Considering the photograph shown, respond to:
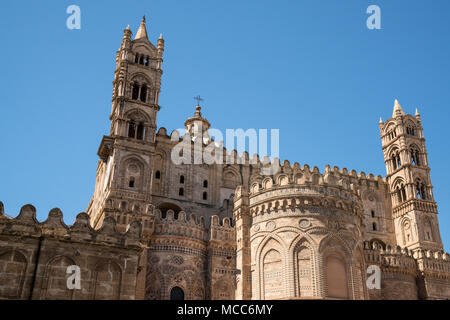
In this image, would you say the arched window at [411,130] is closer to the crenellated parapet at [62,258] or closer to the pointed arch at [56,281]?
the crenellated parapet at [62,258]

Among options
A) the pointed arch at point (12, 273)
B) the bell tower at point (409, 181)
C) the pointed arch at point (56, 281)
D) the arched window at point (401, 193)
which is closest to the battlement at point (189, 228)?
the pointed arch at point (56, 281)

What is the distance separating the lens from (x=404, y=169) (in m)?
47.8

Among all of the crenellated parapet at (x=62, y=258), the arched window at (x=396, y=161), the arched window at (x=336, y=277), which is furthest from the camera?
the arched window at (x=396, y=161)

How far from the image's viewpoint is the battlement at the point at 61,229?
643 inches

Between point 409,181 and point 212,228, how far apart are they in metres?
23.7

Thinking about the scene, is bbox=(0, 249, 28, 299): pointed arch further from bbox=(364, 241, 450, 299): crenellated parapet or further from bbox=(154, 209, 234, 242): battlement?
bbox=(364, 241, 450, 299): crenellated parapet

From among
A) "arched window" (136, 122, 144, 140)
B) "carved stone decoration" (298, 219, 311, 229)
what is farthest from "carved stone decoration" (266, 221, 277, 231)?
"arched window" (136, 122, 144, 140)

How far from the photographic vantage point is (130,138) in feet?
120

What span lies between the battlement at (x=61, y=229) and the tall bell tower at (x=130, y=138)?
14745mm

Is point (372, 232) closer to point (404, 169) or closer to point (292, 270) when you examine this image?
point (404, 169)

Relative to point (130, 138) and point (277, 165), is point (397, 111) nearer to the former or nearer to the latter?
point (277, 165)

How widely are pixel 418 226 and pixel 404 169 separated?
6.30 m
